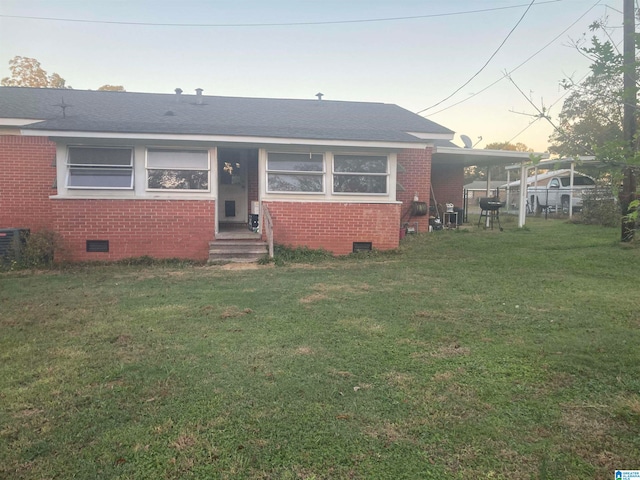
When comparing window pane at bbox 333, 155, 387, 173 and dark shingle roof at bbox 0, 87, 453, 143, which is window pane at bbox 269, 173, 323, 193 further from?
dark shingle roof at bbox 0, 87, 453, 143

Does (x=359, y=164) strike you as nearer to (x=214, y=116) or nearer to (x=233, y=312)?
(x=214, y=116)

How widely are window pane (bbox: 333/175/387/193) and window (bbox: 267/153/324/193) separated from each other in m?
0.42

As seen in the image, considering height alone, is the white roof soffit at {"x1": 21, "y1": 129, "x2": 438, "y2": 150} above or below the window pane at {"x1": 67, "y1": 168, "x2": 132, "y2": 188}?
above

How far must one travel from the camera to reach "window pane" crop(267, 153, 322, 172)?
33.2 feet

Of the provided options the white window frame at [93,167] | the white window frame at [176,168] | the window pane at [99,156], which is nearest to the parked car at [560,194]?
the white window frame at [176,168]

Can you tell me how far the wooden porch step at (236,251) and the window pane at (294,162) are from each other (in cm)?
191

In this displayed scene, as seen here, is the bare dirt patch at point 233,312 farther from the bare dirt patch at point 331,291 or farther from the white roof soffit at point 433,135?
the white roof soffit at point 433,135

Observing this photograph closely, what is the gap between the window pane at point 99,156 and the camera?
30.8 ft

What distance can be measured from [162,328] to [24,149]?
9.00 m

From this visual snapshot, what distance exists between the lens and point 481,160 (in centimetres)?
1495

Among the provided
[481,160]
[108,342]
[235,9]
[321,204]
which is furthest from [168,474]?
[235,9]

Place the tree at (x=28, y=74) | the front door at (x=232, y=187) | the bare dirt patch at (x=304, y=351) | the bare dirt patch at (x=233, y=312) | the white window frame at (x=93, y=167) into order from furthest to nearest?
the tree at (x=28, y=74) → the front door at (x=232, y=187) → the white window frame at (x=93, y=167) → the bare dirt patch at (x=233, y=312) → the bare dirt patch at (x=304, y=351)

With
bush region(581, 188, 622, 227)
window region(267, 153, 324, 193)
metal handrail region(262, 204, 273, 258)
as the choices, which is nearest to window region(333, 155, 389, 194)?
window region(267, 153, 324, 193)

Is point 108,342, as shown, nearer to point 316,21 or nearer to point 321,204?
point 321,204
